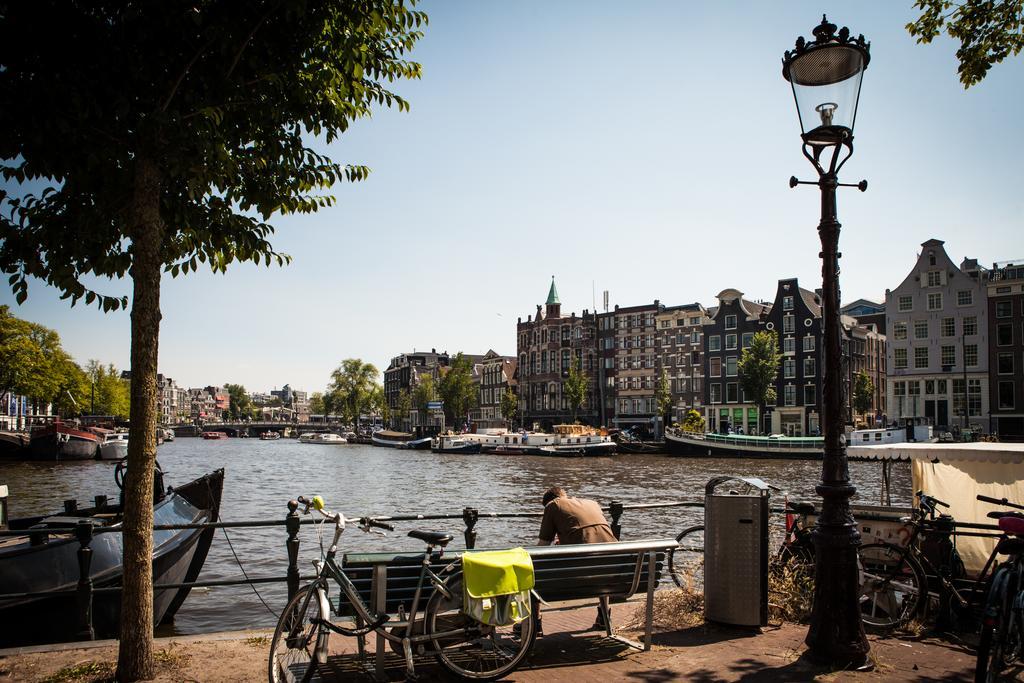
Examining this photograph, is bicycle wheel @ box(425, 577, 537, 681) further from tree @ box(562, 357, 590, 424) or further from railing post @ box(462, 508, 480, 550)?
tree @ box(562, 357, 590, 424)

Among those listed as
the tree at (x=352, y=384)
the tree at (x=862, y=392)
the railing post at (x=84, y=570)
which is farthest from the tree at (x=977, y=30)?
the tree at (x=352, y=384)

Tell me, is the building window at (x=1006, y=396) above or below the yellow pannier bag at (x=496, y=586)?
above

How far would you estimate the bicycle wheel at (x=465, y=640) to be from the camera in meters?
5.35

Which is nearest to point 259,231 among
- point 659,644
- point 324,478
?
point 659,644

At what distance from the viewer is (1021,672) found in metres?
5.65

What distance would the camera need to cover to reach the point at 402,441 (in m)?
96.6

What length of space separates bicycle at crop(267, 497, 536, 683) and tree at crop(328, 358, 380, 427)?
430ft

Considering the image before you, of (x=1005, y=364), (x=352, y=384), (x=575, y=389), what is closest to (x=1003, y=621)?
(x=1005, y=364)

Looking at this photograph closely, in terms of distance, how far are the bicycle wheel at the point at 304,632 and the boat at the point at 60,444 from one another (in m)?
64.1

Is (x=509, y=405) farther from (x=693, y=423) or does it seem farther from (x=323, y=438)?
(x=323, y=438)

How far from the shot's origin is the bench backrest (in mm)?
5340

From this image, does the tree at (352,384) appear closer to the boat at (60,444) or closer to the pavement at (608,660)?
the boat at (60,444)

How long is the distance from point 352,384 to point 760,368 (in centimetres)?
8881

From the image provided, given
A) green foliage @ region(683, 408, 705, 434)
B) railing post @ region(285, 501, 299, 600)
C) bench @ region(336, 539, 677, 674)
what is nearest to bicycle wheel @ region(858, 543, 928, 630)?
bench @ region(336, 539, 677, 674)
